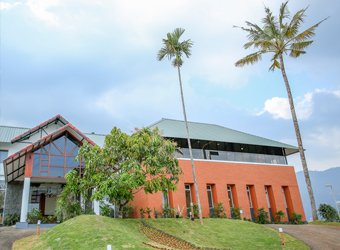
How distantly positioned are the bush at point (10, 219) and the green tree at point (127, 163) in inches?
325

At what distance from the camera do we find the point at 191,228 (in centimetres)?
1931

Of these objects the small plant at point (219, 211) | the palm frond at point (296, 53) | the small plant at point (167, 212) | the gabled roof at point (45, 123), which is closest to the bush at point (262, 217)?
the small plant at point (219, 211)

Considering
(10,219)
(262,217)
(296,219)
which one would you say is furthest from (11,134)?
(296,219)

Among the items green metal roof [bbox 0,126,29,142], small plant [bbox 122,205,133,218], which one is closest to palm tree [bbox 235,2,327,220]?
small plant [bbox 122,205,133,218]

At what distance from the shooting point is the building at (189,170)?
23.9 m

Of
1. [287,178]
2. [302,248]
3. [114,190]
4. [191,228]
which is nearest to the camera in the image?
[302,248]

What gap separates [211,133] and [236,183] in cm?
609

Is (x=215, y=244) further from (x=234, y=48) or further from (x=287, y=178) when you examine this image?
(x=287, y=178)

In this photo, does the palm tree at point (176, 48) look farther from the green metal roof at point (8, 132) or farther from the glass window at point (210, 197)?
the green metal roof at point (8, 132)

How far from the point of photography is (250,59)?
2722cm

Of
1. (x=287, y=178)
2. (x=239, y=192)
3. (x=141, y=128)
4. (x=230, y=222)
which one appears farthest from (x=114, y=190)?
(x=287, y=178)

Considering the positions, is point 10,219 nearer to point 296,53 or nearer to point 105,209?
point 105,209

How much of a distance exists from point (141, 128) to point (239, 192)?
12.1m

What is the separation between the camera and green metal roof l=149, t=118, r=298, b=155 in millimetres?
28856
